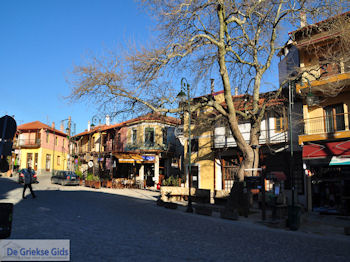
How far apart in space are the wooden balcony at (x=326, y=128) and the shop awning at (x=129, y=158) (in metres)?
18.0

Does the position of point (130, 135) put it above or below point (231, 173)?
above

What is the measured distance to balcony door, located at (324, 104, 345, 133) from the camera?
57.0 feet

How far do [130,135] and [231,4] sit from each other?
78.0 feet

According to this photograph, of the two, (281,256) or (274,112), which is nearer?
(281,256)

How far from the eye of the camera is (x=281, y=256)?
6.89 meters

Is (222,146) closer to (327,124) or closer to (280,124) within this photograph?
(280,124)

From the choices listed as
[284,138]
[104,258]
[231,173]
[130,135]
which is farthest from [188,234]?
[130,135]

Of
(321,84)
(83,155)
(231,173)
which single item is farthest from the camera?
(83,155)

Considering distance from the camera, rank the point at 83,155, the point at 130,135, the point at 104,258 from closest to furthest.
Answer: the point at 104,258, the point at 130,135, the point at 83,155

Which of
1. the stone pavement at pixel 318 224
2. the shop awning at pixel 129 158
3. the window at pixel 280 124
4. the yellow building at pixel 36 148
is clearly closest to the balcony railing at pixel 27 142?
the yellow building at pixel 36 148

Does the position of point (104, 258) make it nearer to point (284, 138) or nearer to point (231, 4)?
point (231, 4)

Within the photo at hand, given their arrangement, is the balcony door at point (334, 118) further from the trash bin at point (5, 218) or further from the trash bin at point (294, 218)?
the trash bin at point (5, 218)

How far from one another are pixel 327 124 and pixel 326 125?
0.29ft

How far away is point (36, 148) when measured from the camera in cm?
4731
